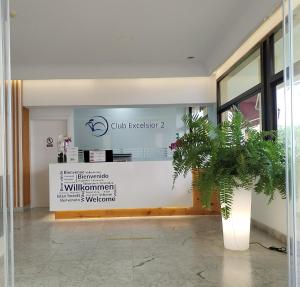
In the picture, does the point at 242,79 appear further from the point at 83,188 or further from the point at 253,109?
the point at 83,188

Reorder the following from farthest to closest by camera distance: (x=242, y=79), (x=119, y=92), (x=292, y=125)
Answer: (x=119, y=92) → (x=242, y=79) → (x=292, y=125)

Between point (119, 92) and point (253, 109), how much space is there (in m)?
3.28

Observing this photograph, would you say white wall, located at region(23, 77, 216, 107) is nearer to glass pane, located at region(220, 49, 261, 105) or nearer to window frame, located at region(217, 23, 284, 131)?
glass pane, located at region(220, 49, 261, 105)

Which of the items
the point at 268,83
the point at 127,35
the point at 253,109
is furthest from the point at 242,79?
the point at 127,35

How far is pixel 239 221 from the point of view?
423 cm

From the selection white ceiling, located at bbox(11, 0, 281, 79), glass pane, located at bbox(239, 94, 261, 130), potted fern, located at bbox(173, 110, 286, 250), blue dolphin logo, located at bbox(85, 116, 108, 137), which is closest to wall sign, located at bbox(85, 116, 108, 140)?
blue dolphin logo, located at bbox(85, 116, 108, 137)

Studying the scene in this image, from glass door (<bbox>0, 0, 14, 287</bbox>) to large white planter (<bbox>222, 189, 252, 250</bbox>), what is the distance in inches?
106

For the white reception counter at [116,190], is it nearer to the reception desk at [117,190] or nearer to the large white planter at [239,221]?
the reception desk at [117,190]

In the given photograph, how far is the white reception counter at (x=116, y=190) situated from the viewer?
6.58m

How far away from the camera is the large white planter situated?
13.8ft

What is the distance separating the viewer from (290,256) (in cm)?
234

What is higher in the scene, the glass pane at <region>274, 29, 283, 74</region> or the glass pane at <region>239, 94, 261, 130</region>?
the glass pane at <region>274, 29, 283, 74</region>

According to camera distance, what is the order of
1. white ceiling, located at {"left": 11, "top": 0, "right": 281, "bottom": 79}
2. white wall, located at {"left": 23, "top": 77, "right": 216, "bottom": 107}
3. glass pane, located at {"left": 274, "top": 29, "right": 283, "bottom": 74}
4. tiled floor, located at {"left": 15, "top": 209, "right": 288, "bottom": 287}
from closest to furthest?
tiled floor, located at {"left": 15, "top": 209, "right": 288, "bottom": 287}, white ceiling, located at {"left": 11, "top": 0, "right": 281, "bottom": 79}, glass pane, located at {"left": 274, "top": 29, "right": 283, "bottom": 74}, white wall, located at {"left": 23, "top": 77, "right": 216, "bottom": 107}

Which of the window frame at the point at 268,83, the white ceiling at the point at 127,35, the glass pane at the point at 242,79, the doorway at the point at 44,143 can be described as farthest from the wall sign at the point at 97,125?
the window frame at the point at 268,83
